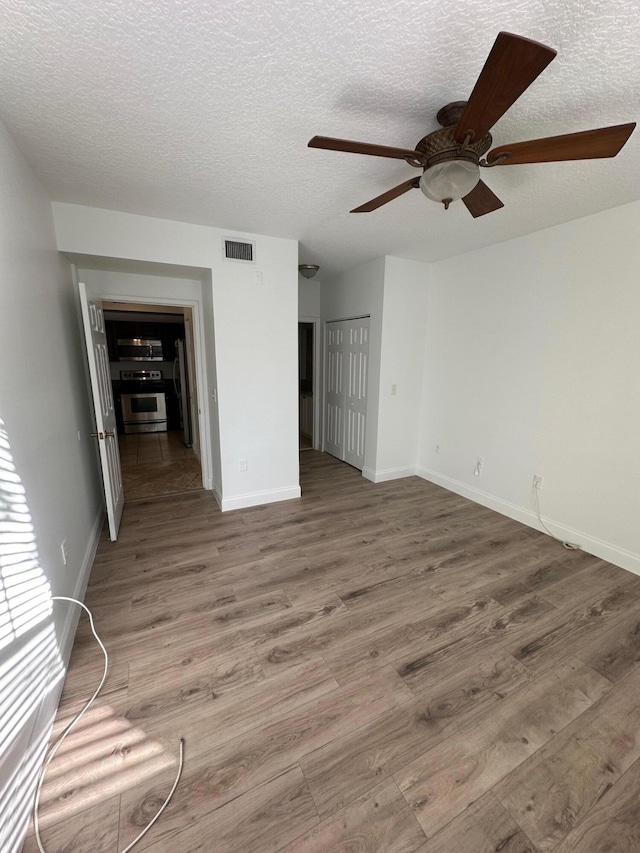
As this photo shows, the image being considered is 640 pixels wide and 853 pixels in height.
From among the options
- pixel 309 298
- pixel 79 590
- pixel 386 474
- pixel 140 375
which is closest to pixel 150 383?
pixel 140 375

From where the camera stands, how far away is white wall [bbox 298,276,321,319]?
4863mm

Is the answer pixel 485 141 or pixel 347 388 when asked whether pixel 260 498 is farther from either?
pixel 485 141

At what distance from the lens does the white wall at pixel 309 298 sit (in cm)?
486

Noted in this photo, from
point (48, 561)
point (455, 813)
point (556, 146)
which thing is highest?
point (556, 146)

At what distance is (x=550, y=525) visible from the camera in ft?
9.61

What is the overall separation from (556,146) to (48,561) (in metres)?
2.83

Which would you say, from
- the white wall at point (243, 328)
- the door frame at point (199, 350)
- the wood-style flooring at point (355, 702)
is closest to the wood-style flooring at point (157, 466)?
the door frame at point (199, 350)

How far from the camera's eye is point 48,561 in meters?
1.63

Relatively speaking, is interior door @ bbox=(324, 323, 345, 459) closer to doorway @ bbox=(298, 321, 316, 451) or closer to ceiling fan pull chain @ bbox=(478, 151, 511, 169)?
doorway @ bbox=(298, 321, 316, 451)

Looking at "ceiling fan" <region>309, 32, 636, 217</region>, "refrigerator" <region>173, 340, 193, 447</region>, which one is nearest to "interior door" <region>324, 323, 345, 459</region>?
"refrigerator" <region>173, 340, 193, 447</region>

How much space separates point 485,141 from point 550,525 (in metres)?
2.83

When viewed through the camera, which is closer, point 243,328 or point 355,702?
point 355,702

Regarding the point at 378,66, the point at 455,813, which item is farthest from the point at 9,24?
the point at 455,813

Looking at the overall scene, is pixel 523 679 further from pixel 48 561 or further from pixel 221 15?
pixel 221 15
